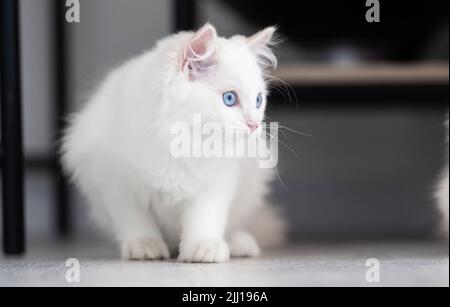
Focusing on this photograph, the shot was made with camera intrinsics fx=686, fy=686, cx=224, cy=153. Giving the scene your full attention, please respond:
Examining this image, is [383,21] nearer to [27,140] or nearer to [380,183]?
[380,183]

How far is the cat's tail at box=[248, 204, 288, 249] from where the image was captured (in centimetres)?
186

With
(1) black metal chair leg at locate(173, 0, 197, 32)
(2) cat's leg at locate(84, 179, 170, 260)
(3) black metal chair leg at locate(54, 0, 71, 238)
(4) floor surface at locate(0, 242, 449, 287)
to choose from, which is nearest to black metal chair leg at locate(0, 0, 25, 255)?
(4) floor surface at locate(0, 242, 449, 287)

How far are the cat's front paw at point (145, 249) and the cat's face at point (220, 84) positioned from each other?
330mm

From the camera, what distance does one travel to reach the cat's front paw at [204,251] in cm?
143

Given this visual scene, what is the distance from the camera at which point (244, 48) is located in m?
1.45

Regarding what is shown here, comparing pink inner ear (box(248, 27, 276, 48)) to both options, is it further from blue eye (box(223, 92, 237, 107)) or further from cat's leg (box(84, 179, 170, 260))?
cat's leg (box(84, 179, 170, 260))

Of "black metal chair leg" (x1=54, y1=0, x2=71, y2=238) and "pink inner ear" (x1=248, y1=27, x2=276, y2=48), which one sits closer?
"pink inner ear" (x1=248, y1=27, x2=276, y2=48)

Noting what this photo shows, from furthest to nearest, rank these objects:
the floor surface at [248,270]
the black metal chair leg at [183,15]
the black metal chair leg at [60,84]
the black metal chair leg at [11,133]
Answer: the black metal chair leg at [60,84] → the black metal chair leg at [183,15] → the black metal chair leg at [11,133] → the floor surface at [248,270]

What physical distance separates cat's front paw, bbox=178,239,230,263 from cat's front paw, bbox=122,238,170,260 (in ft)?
0.18

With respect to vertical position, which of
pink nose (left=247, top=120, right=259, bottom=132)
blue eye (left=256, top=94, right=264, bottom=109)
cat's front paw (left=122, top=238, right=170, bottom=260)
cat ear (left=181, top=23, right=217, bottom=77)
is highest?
cat ear (left=181, top=23, right=217, bottom=77)

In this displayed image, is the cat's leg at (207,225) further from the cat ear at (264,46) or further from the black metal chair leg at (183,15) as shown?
the black metal chair leg at (183,15)

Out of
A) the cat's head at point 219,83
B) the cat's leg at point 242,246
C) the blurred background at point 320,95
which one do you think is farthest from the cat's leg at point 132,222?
the blurred background at point 320,95

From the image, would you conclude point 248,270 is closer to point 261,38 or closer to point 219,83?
point 219,83

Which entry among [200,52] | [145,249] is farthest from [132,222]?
[200,52]
